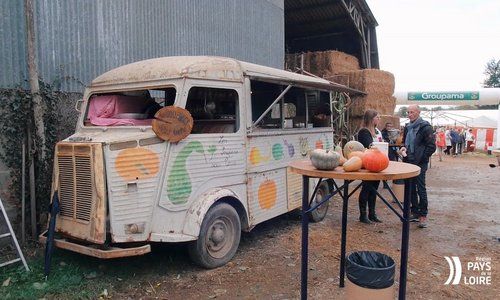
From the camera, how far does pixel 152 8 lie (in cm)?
705

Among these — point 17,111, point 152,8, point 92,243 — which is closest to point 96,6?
point 152,8

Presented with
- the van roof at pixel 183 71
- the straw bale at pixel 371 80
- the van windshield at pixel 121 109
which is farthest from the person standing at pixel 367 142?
the straw bale at pixel 371 80

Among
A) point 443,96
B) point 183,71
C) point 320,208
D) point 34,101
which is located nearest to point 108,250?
point 183,71

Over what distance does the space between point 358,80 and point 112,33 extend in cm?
1012

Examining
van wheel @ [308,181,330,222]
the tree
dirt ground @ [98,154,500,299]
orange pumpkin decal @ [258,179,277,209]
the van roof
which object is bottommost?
dirt ground @ [98,154,500,299]

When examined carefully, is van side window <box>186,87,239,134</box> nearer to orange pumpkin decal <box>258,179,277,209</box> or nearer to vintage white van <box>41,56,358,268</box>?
vintage white van <box>41,56,358,268</box>

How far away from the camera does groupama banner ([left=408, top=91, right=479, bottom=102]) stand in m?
21.3

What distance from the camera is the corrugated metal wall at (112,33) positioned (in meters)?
5.08

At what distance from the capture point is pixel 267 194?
17.1 ft

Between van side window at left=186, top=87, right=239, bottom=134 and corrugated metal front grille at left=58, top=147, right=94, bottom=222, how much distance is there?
1359 millimetres

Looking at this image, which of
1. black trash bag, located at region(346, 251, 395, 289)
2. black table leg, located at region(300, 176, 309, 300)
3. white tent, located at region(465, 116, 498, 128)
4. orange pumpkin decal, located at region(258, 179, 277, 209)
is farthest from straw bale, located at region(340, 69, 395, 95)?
white tent, located at region(465, 116, 498, 128)

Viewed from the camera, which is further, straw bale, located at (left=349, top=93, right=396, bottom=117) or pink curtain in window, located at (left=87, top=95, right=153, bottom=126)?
straw bale, located at (left=349, top=93, right=396, bottom=117)

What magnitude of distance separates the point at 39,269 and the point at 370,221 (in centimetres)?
509

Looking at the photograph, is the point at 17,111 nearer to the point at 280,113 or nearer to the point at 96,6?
the point at 96,6
